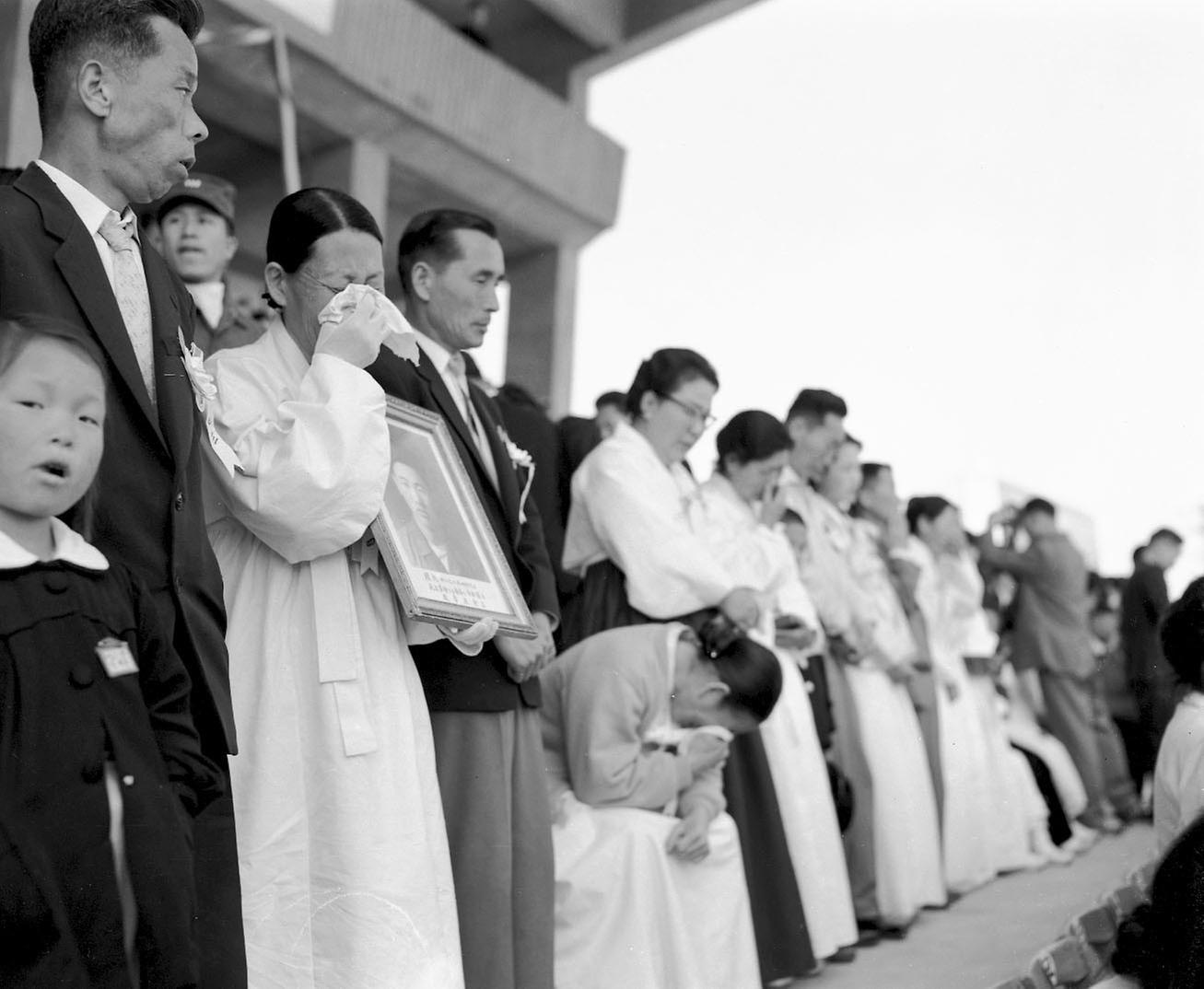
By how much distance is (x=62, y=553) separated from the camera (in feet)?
4.95

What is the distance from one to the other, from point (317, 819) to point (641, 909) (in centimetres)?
112

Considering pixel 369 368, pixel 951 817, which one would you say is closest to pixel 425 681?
pixel 369 368

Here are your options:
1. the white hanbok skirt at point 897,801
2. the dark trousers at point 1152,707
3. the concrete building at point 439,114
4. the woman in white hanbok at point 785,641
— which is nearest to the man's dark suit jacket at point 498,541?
the woman in white hanbok at point 785,641

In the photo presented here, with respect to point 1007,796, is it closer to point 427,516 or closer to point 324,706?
point 427,516

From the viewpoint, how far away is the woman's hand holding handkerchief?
7.06ft

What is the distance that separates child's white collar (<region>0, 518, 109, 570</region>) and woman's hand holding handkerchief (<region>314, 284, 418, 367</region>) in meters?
0.66

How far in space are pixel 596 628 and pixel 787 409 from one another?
5.68 feet

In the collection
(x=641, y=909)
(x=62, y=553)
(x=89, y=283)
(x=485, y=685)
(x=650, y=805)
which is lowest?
(x=641, y=909)

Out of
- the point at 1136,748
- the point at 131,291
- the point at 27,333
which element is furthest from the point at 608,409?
the point at 1136,748

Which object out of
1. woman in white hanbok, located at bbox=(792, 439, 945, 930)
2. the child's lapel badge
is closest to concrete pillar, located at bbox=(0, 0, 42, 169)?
woman in white hanbok, located at bbox=(792, 439, 945, 930)

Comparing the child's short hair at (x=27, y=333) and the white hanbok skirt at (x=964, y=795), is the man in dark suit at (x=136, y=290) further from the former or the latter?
the white hanbok skirt at (x=964, y=795)

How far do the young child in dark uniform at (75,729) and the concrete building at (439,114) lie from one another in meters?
6.84

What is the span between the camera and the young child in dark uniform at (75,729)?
4.54ft

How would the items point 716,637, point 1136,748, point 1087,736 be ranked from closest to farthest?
point 716,637
point 1087,736
point 1136,748
